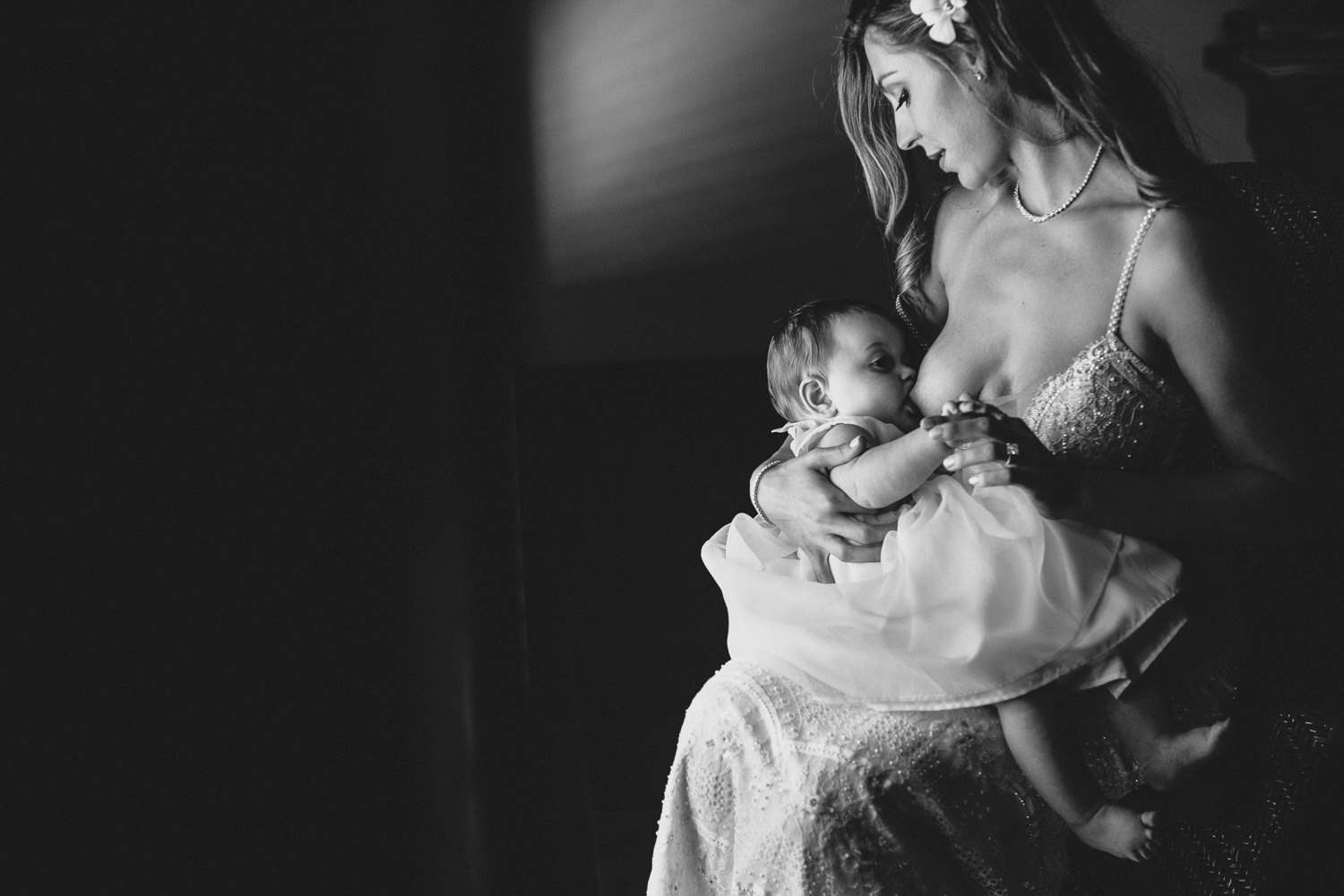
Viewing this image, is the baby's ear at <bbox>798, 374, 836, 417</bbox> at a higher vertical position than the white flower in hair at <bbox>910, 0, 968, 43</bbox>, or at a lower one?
lower

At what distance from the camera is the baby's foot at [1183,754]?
3.98 ft

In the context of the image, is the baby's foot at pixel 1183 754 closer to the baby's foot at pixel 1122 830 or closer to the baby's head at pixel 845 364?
the baby's foot at pixel 1122 830

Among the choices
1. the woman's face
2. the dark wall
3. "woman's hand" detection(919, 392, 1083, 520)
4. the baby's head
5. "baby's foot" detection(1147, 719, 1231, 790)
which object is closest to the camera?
the dark wall

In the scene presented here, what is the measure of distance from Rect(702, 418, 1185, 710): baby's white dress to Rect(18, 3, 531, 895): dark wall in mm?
1039

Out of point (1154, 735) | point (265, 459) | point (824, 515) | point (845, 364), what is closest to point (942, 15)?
point (845, 364)

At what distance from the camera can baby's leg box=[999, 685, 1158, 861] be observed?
4.00 ft

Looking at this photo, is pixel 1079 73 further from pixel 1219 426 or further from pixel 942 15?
pixel 1219 426

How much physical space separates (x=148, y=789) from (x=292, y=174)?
0.14m

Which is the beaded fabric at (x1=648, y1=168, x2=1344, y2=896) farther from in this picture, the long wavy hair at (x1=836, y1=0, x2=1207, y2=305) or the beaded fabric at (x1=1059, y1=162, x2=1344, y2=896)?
the long wavy hair at (x1=836, y1=0, x2=1207, y2=305)

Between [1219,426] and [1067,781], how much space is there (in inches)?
15.3

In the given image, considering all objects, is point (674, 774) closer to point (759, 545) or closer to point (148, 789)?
point (759, 545)

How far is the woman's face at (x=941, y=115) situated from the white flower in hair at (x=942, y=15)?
0.04 meters

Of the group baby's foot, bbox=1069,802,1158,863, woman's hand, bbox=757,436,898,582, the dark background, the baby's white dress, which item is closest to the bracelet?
woman's hand, bbox=757,436,898,582

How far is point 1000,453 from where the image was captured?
113 cm
